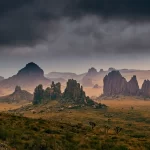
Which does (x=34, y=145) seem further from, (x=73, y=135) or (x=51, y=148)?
(x=73, y=135)

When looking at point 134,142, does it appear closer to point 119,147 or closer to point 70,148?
point 119,147

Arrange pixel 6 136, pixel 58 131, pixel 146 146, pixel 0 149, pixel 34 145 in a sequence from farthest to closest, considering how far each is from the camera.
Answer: pixel 58 131
pixel 146 146
pixel 6 136
pixel 34 145
pixel 0 149

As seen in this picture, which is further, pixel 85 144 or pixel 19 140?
pixel 85 144

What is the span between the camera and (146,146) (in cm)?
16850

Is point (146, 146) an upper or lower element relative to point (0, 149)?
lower

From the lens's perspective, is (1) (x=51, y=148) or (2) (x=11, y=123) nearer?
(1) (x=51, y=148)

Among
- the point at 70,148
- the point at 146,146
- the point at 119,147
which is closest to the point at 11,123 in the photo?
the point at 70,148

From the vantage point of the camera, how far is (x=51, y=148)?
5620 inches

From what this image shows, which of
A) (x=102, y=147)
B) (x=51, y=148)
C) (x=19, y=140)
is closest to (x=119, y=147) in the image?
(x=102, y=147)

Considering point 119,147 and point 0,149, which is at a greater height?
point 0,149

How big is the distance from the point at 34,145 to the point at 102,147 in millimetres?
39186

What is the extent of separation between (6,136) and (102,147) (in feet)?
170

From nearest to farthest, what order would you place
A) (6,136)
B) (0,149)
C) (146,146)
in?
1. (0,149)
2. (6,136)
3. (146,146)

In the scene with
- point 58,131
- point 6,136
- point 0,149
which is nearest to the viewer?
point 0,149
